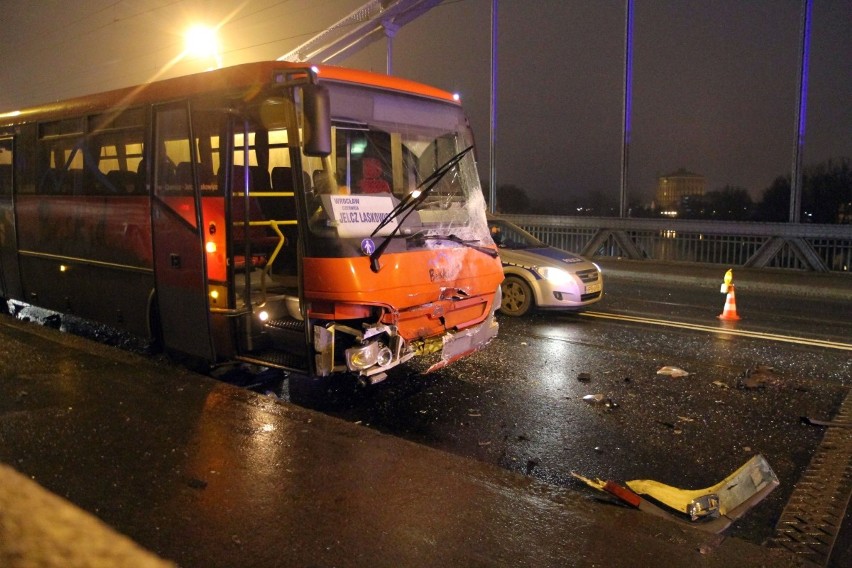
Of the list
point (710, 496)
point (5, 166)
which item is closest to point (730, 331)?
point (710, 496)

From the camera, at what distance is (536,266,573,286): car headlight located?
1074 centimetres

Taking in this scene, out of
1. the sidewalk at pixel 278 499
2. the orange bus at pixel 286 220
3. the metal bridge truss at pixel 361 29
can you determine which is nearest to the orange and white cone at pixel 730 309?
the orange bus at pixel 286 220

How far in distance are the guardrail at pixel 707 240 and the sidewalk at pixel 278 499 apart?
50.5ft

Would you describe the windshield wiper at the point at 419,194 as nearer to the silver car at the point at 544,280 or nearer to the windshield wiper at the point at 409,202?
the windshield wiper at the point at 409,202

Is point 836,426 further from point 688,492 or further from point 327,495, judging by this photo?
point 327,495

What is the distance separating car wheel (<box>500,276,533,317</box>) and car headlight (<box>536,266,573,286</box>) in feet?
1.15

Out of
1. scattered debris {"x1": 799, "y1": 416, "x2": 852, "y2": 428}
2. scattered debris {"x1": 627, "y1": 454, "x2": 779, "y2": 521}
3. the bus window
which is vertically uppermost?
the bus window

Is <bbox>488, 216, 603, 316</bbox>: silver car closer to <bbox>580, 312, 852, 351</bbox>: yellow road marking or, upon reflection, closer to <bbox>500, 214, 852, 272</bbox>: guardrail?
<bbox>580, 312, 852, 351</bbox>: yellow road marking

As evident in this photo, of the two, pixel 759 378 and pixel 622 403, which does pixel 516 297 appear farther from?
pixel 622 403

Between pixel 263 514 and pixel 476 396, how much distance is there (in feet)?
10.7

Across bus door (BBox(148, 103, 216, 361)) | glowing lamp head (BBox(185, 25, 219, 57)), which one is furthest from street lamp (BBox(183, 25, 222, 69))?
bus door (BBox(148, 103, 216, 361))

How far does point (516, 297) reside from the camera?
1109 centimetres

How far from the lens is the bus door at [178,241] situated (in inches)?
261

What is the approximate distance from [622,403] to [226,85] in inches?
189
